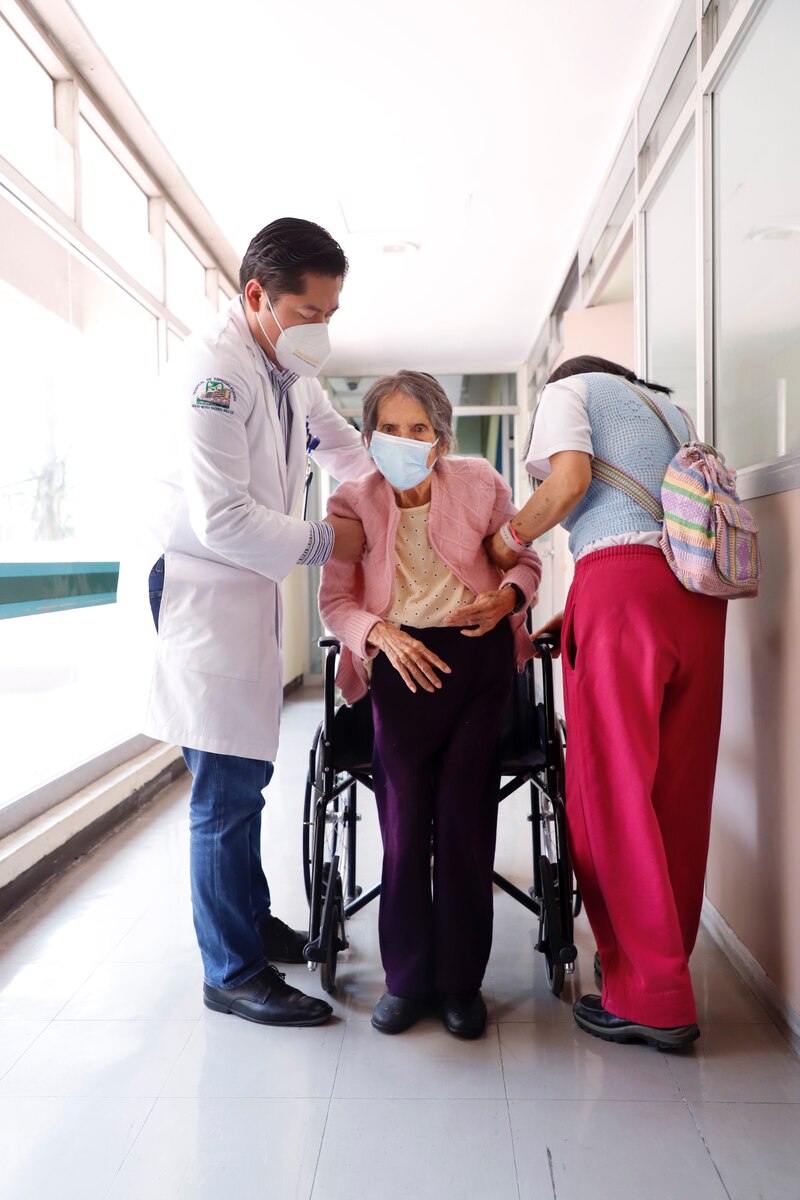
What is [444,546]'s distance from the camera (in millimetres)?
1824

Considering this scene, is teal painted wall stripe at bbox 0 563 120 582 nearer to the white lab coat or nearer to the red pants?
the white lab coat

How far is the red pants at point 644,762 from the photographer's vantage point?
160 centimetres

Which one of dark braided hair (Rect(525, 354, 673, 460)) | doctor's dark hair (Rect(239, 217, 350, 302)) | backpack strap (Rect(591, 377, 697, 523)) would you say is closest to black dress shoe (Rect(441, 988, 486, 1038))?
backpack strap (Rect(591, 377, 697, 523))

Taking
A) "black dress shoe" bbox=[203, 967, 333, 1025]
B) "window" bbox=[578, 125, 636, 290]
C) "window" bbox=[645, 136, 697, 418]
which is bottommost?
"black dress shoe" bbox=[203, 967, 333, 1025]

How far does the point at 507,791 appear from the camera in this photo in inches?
74.6

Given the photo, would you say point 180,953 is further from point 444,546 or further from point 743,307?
point 743,307

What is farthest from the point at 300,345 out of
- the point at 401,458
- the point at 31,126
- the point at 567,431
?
the point at 31,126

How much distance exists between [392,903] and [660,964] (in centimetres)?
53

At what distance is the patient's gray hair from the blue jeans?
0.54 meters

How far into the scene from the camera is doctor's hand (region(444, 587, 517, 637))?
174 centimetres

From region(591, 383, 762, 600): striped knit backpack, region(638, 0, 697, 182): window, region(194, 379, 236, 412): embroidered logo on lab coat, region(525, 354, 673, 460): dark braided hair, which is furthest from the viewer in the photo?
region(638, 0, 697, 182): window

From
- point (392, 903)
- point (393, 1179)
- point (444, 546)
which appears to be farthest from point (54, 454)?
point (393, 1179)

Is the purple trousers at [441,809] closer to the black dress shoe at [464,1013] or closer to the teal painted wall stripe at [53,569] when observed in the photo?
the black dress shoe at [464,1013]

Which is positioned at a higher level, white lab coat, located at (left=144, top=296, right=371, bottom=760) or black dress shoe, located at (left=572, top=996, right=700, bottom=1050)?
white lab coat, located at (left=144, top=296, right=371, bottom=760)
